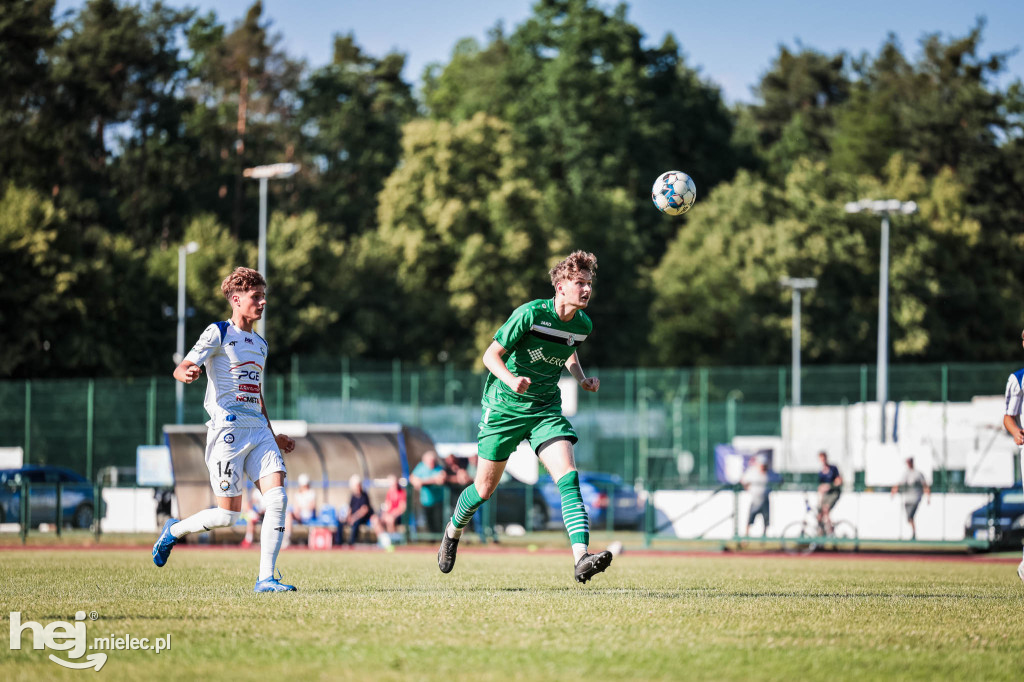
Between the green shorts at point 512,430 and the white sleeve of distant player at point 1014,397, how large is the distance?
446cm

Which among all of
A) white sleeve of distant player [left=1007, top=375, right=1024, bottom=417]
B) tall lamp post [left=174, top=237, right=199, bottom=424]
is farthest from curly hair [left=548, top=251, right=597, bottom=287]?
tall lamp post [left=174, top=237, right=199, bottom=424]

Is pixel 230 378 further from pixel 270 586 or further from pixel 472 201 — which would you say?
pixel 472 201

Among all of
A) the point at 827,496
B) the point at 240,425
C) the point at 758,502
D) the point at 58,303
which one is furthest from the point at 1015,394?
the point at 58,303

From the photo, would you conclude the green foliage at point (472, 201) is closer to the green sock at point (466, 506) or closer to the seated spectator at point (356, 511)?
the seated spectator at point (356, 511)

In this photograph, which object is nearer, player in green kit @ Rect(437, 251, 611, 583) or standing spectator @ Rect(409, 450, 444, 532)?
player in green kit @ Rect(437, 251, 611, 583)

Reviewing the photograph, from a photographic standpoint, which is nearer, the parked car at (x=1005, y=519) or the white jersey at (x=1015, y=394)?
the white jersey at (x=1015, y=394)

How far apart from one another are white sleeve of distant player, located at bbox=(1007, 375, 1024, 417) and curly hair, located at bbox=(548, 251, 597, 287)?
4455mm

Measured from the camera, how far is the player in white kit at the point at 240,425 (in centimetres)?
919

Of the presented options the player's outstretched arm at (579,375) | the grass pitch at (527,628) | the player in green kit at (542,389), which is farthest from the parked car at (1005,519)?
the player in green kit at (542,389)

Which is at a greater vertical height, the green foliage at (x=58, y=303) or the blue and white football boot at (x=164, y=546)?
the green foliage at (x=58, y=303)

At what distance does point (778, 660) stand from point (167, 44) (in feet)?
184

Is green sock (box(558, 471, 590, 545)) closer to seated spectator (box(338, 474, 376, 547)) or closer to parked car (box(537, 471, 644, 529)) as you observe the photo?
seated spectator (box(338, 474, 376, 547))

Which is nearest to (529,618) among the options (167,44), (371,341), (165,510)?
(165,510)

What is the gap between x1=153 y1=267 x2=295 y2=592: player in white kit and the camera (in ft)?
30.1
